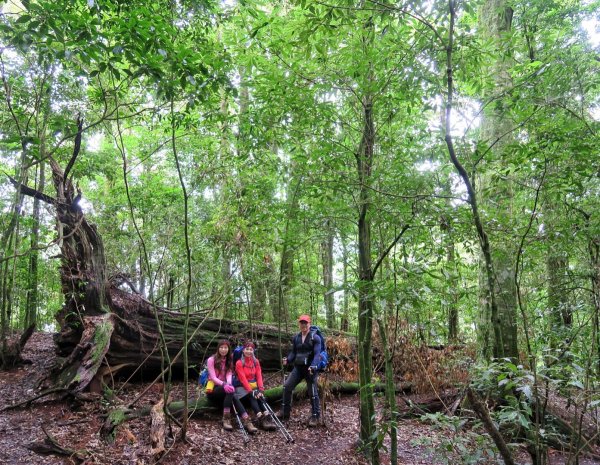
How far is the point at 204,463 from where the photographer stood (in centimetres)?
505

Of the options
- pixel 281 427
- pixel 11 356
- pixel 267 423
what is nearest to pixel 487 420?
pixel 281 427

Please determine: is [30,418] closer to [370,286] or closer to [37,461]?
[37,461]

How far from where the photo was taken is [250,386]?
702 cm

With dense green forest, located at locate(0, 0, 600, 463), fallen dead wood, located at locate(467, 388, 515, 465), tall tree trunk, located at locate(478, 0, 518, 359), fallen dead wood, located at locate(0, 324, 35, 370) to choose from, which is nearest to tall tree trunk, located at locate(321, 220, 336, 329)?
dense green forest, located at locate(0, 0, 600, 463)

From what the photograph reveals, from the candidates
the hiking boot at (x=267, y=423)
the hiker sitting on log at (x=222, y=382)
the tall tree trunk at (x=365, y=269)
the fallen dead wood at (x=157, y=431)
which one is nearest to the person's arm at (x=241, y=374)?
the hiker sitting on log at (x=222, y=382)

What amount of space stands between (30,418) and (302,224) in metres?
4.84

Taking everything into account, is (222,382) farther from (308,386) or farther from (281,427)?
(308,386)

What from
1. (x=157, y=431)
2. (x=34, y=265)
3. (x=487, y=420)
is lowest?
(x=157, y=431)

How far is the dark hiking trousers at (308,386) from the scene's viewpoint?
22.3 ft

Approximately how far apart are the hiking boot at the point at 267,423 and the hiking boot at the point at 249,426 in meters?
0.17

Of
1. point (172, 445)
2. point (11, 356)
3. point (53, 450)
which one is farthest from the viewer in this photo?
point (11, 356)

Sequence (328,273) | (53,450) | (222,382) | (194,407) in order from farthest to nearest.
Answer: (328,273)
(222,382)
(194,407)
(53,450)

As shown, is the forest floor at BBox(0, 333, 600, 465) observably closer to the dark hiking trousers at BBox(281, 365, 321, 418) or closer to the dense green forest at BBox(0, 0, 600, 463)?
the dark hiking trousers at BBox(281, 365, 321, 418)

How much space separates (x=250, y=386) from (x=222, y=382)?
1.82 feet
